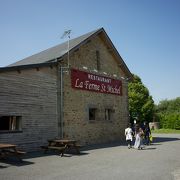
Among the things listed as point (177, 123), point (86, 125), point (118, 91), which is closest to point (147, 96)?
point (177, 123)

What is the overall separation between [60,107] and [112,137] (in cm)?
659

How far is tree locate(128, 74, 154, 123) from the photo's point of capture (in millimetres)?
49688

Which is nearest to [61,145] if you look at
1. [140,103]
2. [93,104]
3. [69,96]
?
[69,96]

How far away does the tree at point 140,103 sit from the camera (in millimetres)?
49688

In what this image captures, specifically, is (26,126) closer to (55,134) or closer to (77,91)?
(55,134)

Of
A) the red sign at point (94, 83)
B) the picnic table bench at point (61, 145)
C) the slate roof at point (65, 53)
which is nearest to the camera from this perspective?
the picnic table bench at point (61, 145)

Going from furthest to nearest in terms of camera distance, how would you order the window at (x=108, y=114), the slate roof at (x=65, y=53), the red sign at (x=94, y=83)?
the window at (x=108, y=114), the red sign at (x=94, y=83), the slate roof at (x=65, y=53)

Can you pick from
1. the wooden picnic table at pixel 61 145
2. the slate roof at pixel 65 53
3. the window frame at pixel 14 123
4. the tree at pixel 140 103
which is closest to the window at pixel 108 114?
the slate roof at pixel 65 53

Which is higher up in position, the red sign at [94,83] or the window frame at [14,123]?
the red sign at [94,83]

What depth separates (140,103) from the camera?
1982 inches

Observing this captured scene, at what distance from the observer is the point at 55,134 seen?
58.9 feet

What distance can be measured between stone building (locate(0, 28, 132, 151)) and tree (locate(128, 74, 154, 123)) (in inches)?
973

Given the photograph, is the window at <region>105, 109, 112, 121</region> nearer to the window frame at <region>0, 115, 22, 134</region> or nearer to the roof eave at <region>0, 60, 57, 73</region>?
the roof eave at <region>0, 60, 57, 73</region>

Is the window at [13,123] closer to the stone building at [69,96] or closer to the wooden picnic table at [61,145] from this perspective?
the stone building at [69,96]
